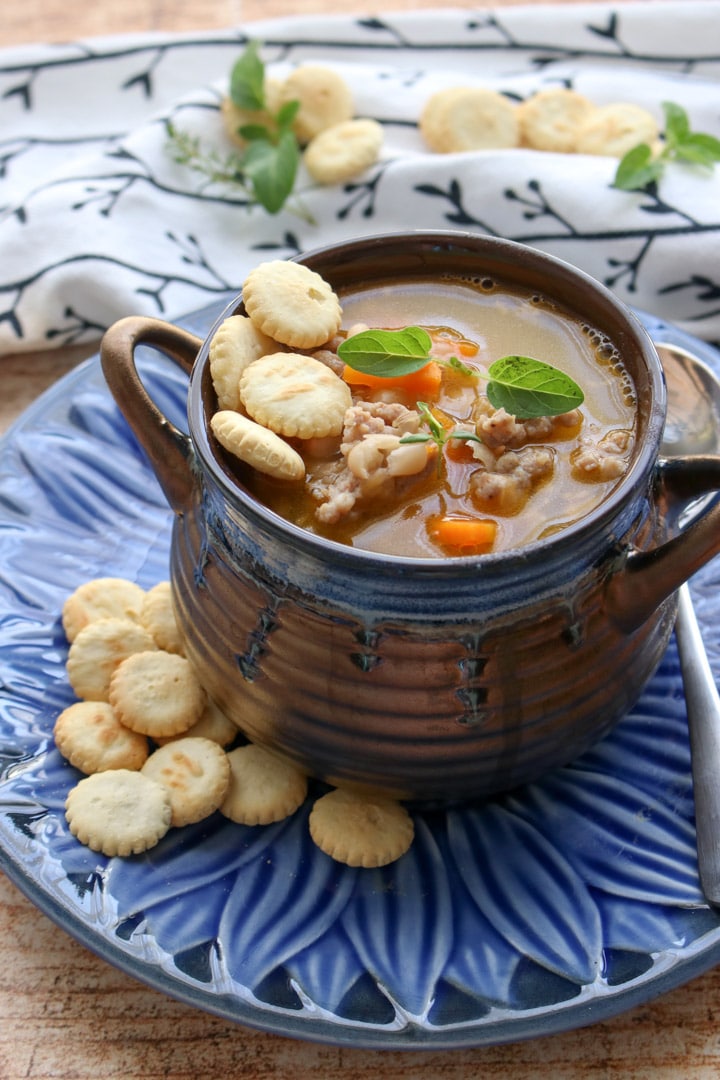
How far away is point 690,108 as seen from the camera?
3523 mm

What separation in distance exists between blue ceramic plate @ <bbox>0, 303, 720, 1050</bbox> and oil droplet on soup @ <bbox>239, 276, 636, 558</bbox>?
0.56 m

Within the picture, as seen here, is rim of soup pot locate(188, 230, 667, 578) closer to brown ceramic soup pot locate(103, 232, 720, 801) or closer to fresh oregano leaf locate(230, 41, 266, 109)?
brown ceramic soup pot locate(103, 232, 720, 801)

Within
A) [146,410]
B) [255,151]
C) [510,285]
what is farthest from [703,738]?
[255,151]

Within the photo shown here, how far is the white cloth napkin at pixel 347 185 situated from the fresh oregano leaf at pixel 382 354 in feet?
3.71

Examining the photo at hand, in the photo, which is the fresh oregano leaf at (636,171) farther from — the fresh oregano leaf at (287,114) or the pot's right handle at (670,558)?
the pot's right handle at (670,558)

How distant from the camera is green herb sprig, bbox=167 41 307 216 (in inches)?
131

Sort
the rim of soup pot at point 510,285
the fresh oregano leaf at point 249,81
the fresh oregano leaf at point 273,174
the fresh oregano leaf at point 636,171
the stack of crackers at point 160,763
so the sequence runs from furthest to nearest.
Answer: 1. the fresh oregano leaf at point 249,81
2. the fresh oregano leaf at point 273,174
3. the fresh oregano leaf at point 636,171
4. the stack of crackers at point 160,763
5. the rim of soup pot at point 510,285

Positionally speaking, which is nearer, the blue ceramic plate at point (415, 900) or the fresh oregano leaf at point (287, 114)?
the blue ceramic plate at point (415, 900)

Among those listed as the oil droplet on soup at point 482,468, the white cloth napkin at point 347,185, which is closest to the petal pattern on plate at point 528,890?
the oil droplet on soup at point 482,468

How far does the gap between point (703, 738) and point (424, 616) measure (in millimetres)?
698

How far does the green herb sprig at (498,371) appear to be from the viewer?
6.12ft

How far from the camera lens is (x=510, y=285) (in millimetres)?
2268

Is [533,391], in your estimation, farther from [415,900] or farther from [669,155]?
[669,155]

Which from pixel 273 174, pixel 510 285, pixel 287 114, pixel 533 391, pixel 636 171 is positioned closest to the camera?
pixel 533 391
